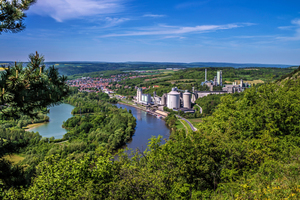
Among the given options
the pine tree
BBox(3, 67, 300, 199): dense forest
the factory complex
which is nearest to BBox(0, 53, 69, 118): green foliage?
the pine tree

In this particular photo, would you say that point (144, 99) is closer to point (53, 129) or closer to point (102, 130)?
point (53, 129)

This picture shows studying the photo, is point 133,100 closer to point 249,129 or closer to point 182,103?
point 182,103

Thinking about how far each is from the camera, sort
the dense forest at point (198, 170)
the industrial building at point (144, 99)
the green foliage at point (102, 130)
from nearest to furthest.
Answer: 1. the dense forest at point (198, 170)
2. the green foliage at point (102, 130)
3. the industrial building at point (144, 99)

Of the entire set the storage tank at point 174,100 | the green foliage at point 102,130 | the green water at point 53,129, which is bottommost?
the green water at point 53,129

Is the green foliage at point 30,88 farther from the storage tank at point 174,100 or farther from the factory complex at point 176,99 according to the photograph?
the storage tank at point 174,100

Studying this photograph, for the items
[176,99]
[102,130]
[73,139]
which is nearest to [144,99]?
[176,99]

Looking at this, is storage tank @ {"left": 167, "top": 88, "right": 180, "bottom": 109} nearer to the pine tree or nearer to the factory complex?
the factory complex

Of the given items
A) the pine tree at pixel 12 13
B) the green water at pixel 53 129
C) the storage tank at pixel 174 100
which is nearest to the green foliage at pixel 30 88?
the pine tree at pixel 12 13
